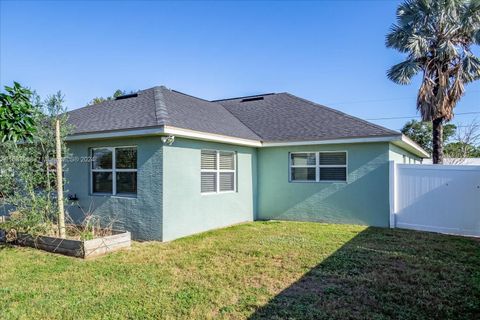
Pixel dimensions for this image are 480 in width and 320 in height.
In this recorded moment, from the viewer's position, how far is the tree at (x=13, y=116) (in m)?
3.09

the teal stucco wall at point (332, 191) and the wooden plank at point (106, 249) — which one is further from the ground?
the teal stucco wall at point (332, 191)

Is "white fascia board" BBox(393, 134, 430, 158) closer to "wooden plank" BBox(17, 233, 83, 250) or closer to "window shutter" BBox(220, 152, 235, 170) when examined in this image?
"window shutter" BBox(220, 152, 235, 170)

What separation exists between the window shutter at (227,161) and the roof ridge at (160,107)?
252 centimetres

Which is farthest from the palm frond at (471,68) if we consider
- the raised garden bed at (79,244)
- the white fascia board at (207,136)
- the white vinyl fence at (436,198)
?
the raised garden bed at (79,244)

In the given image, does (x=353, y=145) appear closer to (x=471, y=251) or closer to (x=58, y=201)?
(x=471, y=251)

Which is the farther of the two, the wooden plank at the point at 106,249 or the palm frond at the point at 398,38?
the palm frond at the point at 398,38

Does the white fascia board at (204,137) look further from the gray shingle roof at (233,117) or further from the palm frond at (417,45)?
the palm frond at (417,45)

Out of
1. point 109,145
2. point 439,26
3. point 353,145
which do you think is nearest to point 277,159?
point 353,145

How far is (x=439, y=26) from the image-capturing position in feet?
44.0

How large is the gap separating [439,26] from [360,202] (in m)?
9.03

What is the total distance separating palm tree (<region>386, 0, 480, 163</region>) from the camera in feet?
43.0

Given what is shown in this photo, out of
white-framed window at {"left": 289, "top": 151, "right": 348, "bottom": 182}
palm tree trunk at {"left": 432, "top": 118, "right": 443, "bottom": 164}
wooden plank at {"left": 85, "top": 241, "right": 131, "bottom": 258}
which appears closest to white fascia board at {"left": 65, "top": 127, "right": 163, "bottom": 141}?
wooden plank at {"left": 85, "top": 241, "right": 131, "bottom": 258}

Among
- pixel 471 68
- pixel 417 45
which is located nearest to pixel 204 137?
pixel 417 45

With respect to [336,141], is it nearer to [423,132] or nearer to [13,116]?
[13,116]
